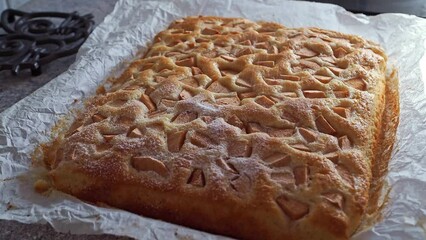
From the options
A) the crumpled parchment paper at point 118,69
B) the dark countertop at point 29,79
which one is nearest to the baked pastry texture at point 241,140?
the crumpled parchment paper at point 118,69

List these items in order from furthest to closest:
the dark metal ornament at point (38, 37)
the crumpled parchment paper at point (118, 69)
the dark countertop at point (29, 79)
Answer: the dark metal ornament at point (38, 37) → the dark countertop at point (29, 79) → the crumpled parchment paper at point (118, 69)

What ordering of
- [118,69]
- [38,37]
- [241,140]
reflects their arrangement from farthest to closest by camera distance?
[38,37], [118,69], [241,140]

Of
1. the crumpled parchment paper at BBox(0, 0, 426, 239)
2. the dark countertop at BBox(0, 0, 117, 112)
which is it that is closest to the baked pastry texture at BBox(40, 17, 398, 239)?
the crumpled parchment paper at BBox(0, 0, 426, 239)

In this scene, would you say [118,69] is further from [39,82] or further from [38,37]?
[38,37]

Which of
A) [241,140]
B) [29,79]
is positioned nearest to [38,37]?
[29,79]

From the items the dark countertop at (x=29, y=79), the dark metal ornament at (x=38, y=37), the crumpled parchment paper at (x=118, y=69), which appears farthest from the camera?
the dark metal ornament at (x=38, y=37)

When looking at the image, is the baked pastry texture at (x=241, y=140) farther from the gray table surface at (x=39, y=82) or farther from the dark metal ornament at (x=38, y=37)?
the dark metal ornament at (x=38, y=37)

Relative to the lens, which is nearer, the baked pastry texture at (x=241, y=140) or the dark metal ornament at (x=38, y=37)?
the baked pastry texture at (x=241, y=140)
